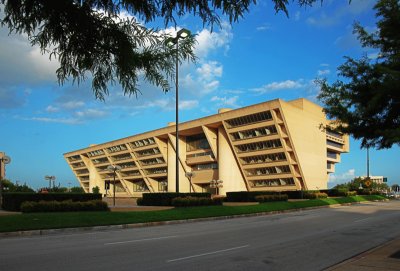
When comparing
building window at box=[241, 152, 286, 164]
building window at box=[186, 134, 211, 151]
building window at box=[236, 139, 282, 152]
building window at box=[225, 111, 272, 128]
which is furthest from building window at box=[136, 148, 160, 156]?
building window at box=[241, 152, 286, 164]

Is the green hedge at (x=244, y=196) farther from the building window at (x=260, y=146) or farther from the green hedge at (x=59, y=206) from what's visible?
the building window at (x=260, y=146)

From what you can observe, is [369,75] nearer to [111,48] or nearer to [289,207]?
[111,48]

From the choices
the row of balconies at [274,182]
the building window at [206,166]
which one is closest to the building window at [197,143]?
the building window at [206,166]

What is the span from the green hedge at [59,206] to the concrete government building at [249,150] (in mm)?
33396

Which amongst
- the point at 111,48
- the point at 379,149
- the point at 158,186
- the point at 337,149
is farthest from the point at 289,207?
the point at 158,186

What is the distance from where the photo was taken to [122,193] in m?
120

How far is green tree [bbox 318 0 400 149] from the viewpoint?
974cm

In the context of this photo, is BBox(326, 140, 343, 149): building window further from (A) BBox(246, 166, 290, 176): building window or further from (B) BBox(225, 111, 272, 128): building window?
(B) BBox(225, 111, 272, 128): building window

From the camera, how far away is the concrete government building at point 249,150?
245 ft

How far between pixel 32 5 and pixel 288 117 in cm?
7271

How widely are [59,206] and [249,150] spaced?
58558mm

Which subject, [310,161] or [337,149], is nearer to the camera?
[310,161]

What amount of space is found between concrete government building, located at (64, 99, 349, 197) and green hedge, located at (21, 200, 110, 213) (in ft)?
110

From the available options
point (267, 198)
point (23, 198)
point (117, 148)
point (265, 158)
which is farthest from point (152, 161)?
point (23, 198)
